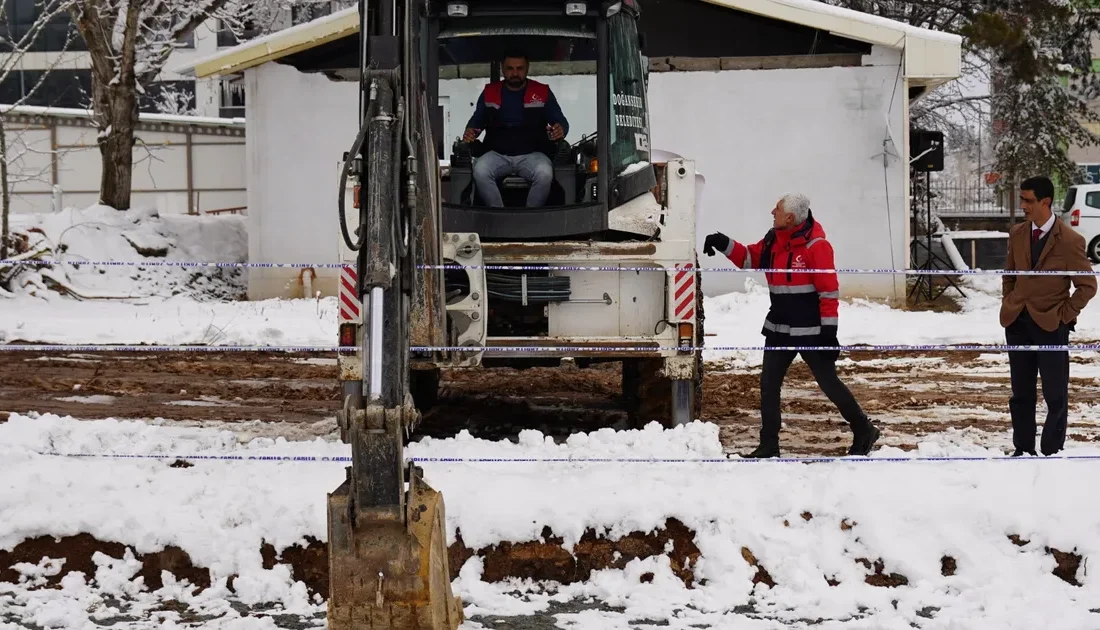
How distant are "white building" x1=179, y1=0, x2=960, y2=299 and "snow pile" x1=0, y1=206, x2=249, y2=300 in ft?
7.11

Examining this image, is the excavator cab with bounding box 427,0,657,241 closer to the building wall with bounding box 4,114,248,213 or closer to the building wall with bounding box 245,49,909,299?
the building wall with bounding box 245,49,909,299

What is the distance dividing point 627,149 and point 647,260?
88 centimetres

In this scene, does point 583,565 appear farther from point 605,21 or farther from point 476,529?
point 605,21

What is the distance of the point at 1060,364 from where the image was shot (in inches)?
313

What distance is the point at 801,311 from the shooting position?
319 inches

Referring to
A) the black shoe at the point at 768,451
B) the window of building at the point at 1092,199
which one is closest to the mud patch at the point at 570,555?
the black shoe at the point at 768,451

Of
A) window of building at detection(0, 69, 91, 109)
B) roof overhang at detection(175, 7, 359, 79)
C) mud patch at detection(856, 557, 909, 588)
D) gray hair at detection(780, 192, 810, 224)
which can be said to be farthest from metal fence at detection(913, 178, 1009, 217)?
mud patch at detection(856, 557, 909, 588)

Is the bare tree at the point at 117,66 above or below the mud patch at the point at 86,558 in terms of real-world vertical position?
above

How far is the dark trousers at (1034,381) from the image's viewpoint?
312 inches

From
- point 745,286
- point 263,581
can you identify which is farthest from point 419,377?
point 745,286

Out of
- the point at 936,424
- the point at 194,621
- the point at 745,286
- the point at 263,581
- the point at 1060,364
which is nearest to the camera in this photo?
the point at 194,621

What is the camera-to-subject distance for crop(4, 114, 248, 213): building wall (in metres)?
27.7

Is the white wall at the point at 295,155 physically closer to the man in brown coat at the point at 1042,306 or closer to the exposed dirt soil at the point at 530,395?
the exposed dirt soil at the point at 530,395

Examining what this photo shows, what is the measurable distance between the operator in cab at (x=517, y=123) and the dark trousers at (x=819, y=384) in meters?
1.88
